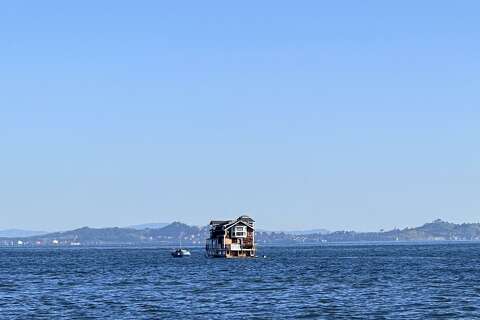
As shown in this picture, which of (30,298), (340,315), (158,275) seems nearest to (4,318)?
(30,298)

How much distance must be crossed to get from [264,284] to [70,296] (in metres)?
26.6

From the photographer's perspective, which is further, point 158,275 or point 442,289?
point 158,275

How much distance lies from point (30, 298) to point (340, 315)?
3543cm

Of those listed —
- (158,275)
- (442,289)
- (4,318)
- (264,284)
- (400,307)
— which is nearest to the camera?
(4,318)

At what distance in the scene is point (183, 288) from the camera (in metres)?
116

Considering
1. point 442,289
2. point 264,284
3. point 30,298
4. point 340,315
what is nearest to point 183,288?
point 264,284

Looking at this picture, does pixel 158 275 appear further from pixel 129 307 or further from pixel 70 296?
pixel 129 307

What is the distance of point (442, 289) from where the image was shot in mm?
111062

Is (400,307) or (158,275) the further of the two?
(158,275)

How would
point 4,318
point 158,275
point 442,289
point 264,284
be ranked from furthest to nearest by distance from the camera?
point 158,275 < point 264,284 < point 442,289 < point 4,318

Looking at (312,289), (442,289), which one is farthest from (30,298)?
(442,289)

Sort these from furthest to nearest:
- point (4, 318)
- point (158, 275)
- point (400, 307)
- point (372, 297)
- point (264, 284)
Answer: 1. point (158, 275)
2. point (264, 284)
3. point (372, 297)
4. point (400, 307)
5. point (4, 318)

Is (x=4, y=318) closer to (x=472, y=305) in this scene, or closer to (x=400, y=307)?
(x=400, y=307)

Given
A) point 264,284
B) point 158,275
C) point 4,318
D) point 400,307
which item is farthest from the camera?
point 158,275
